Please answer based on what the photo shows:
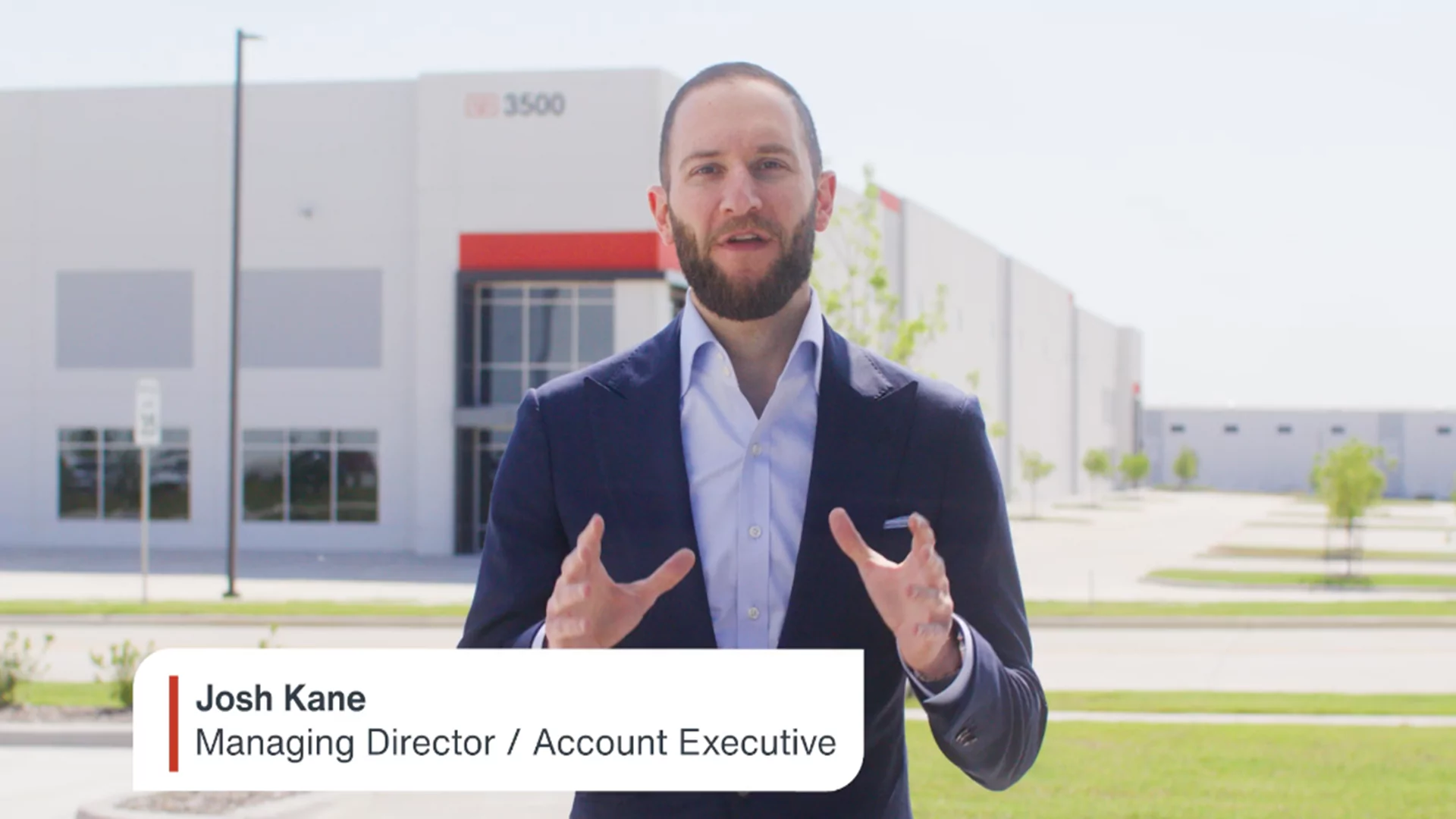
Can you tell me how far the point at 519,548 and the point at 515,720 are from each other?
1.18 feet

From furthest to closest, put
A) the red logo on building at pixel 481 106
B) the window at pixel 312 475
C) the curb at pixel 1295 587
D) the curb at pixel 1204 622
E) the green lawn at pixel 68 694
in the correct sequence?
1. the window at pixel 312 475
2. the red logo on building at pixel 481 106
3. the curb at pixel 1295 587
4. the curb at pixel 1204 622
5. the green lawn at pixel 68 694

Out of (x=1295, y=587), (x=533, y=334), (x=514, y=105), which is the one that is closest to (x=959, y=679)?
(x=1295, y=587)

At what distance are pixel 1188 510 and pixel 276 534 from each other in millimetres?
50640

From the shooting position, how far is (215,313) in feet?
112

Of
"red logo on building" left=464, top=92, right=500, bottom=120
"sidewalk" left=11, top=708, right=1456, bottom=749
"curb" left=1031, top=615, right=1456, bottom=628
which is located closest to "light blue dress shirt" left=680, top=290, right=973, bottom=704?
"sidewalk" left=11, top=708, right=1456, bottom=749

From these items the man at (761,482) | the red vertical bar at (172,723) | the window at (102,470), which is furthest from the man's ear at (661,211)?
the window at (102,470)

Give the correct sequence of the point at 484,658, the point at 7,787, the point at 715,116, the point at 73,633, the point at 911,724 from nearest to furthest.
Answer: the point at 484,658
the point at 715,116
the point at 7,787
the point at 911,724
the point at 73,633

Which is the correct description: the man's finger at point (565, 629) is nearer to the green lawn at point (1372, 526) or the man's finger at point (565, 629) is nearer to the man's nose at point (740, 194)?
the man's nose at point (740, 194)

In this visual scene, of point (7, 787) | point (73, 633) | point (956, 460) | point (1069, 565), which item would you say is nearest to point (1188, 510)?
point (1069, 565)

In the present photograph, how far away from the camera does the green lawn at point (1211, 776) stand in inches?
312

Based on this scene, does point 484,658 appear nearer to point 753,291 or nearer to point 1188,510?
point 753,291

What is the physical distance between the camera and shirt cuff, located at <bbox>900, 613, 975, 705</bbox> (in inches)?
83.9

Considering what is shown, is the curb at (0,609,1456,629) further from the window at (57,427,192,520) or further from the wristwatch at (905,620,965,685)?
the wristwatch at (905,620,965,685)

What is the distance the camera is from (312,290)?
33.8 metres
